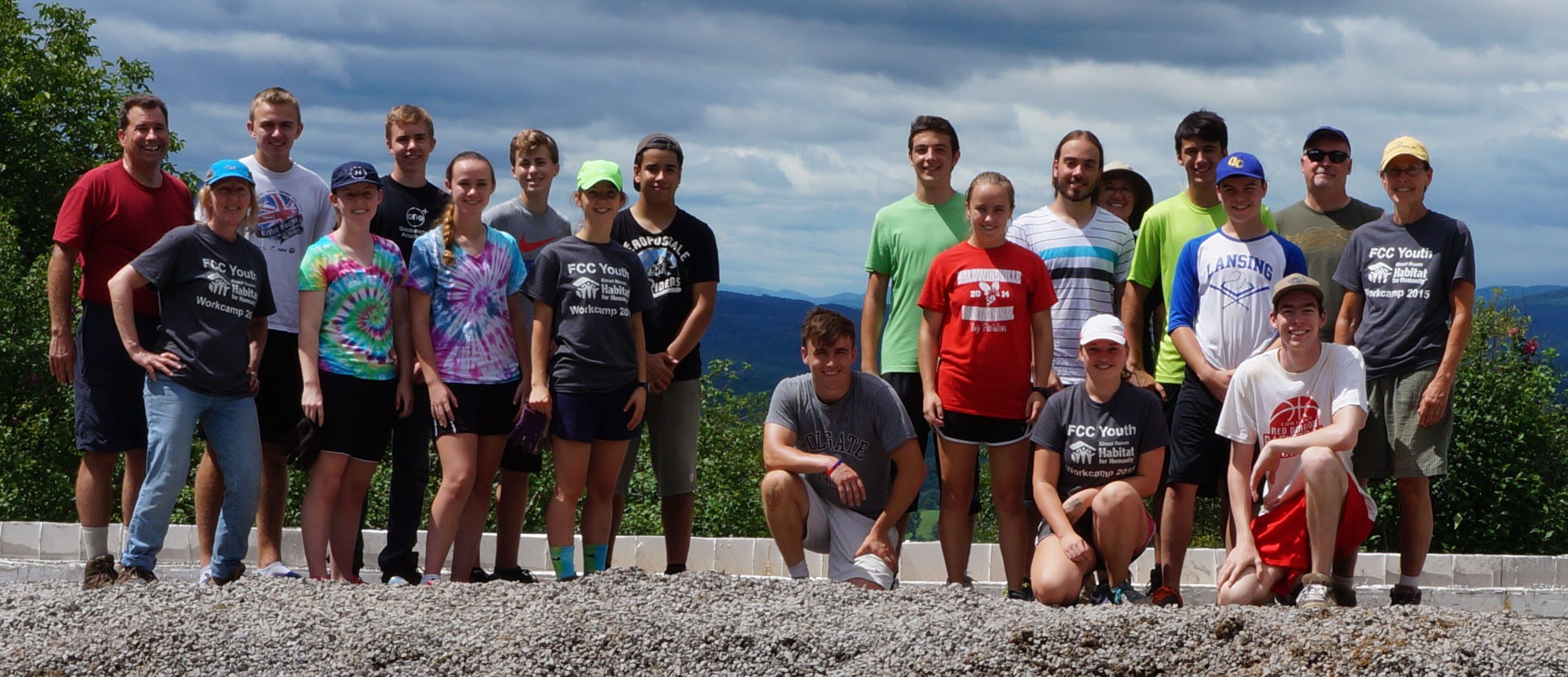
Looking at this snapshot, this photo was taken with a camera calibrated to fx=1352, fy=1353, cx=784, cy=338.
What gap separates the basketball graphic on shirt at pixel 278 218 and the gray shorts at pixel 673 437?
177 centimetres

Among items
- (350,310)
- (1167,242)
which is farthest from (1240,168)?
(350,310)

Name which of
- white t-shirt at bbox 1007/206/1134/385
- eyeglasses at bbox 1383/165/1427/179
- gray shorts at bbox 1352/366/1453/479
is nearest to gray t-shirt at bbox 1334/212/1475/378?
gray shorts at bbox 1352/366/1453/479

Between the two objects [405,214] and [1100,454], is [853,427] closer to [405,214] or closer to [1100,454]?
[1100,454]

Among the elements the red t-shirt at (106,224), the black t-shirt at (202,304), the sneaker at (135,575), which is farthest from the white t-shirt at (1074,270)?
the sneaker at (135,575)

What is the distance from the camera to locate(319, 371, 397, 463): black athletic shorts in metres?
5.63

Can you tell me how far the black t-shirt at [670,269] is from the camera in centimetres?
631

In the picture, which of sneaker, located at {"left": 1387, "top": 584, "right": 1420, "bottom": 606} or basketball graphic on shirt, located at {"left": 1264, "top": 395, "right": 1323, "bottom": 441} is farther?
sneaker, located at {"left": 1387, "top": 584, "right": 1420, "bottom": 606}

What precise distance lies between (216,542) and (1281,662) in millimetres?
4117

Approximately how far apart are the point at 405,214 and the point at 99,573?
79.1 inches

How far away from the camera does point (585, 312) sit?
573 cm

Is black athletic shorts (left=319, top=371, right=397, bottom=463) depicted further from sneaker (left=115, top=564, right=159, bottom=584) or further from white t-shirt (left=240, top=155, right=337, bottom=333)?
sneaker (left=115, top=564, right=159, bottom=584)

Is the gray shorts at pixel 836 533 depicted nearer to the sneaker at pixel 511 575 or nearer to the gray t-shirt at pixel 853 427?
the gray t-shirt at pixel 853 427

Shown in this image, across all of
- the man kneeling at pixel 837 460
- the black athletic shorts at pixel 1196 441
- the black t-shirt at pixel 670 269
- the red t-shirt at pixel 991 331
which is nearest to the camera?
the man kneeling at pixel 837 460

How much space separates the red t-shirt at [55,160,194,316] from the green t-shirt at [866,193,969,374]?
323 cm
